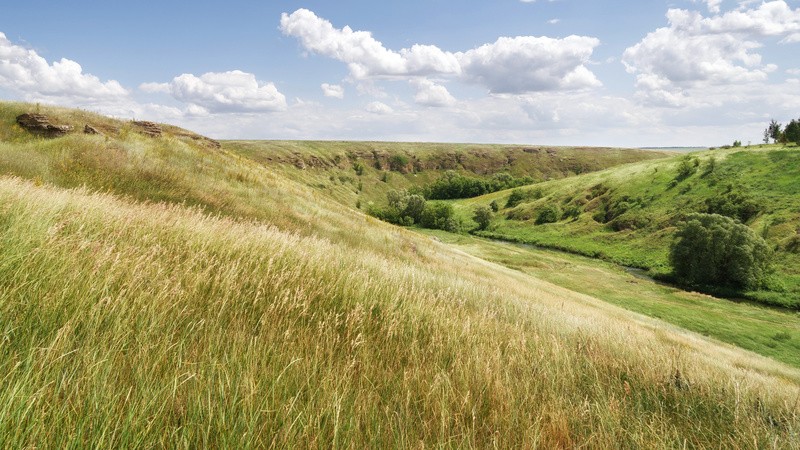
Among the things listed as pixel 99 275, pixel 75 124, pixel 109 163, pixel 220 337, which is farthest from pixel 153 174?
pixel 220 337

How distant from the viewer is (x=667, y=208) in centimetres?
7556

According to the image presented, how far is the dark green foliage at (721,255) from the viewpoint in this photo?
4816 cm

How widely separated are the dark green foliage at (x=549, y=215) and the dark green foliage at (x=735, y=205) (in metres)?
30.5

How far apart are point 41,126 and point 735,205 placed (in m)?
88.4

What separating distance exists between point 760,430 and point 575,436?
1548 mm

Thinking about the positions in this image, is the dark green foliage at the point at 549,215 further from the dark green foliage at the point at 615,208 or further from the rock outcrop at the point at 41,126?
the rock outcrop at the point at 41,126

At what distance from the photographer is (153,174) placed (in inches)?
Result: 567

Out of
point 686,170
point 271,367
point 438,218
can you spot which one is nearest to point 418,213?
point 438,218

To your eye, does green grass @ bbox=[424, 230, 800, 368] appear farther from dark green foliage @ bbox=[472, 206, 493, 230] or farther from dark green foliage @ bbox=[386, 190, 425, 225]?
dark green foliage @ bbox=[386, 190, 425, 225]

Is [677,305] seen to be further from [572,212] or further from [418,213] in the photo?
[418,213]

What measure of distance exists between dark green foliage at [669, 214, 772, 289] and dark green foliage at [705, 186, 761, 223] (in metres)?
15.7

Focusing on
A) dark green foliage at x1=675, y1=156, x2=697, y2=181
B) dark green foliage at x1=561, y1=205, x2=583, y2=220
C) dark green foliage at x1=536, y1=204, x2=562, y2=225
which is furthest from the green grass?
dark green foliage at x1=675, y1=156, x2=697, y2=181

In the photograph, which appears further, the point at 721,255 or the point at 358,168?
the point at 358,168

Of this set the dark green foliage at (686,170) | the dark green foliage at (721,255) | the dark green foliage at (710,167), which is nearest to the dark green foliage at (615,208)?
the dark green foliage at (686,170)
